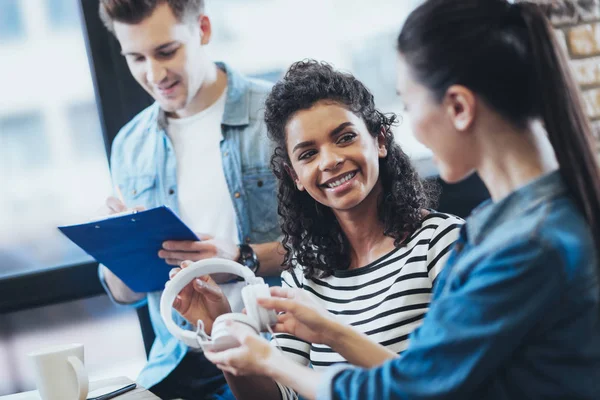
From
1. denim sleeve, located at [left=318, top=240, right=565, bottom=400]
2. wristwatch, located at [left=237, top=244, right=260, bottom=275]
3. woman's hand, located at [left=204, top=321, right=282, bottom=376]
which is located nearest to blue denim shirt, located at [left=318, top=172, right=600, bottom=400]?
denim sleeve, located at [left=318, top=240, right=565, bottom=400]

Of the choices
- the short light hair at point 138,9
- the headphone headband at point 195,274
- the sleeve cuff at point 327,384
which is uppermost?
the short light hair at point 138,9

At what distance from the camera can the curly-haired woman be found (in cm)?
139

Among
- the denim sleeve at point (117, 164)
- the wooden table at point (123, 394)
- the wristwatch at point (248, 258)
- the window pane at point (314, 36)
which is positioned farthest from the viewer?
the window pane at point (314, 36)

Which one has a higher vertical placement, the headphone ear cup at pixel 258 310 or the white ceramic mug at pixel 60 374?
the headphone ear cup at pixel 258 310

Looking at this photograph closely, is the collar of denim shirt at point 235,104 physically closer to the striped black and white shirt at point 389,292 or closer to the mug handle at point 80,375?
the striped black and white shirt at point 389,292

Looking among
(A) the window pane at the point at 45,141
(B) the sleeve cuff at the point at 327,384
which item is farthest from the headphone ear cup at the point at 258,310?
(A) the window pane at the point at 45,141

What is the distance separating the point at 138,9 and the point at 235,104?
0.41 metres

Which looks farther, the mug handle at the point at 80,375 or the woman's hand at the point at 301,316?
the mug handle at the point at 80,375

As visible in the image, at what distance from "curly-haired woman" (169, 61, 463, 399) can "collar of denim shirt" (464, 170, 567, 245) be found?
506mm

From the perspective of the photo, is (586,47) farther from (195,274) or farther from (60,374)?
(60,374)

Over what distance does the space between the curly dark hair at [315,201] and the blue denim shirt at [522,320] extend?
66 cm

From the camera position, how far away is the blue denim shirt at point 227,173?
2090 mm

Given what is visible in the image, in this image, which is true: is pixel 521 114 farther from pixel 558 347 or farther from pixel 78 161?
pixel 78 161

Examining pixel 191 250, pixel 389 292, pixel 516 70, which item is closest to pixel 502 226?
pixel 516 70
